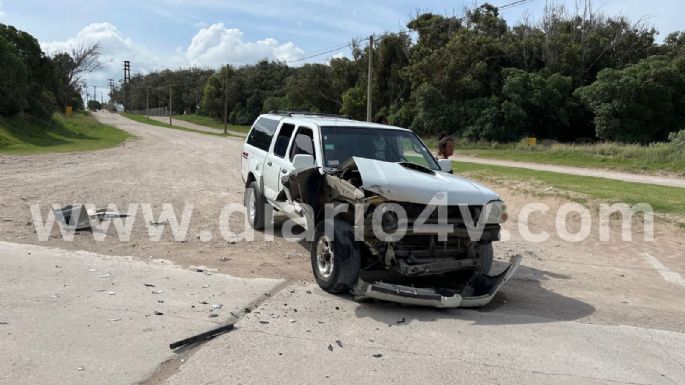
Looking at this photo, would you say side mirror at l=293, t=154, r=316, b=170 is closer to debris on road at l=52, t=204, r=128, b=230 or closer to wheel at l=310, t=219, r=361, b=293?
wheel at l=310, t=219, r=361, b=293

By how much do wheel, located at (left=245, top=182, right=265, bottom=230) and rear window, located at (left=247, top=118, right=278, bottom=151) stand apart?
28.0 inches

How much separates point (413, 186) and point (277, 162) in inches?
129

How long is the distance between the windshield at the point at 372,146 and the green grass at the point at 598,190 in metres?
6.66

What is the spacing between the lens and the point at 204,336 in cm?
467

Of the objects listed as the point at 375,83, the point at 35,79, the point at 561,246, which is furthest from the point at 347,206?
the point at 375,83

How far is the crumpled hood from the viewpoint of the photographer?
218 inches

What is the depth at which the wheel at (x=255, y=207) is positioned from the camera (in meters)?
9.12

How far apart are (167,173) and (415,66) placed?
3491cm

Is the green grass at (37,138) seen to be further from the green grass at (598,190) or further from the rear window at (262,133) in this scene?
the green grass at (598,190)

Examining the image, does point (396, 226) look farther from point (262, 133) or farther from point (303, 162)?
point (262, 133)

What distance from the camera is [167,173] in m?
17.1

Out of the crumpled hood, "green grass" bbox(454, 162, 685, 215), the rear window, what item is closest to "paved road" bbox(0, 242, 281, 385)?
the crumpled hood

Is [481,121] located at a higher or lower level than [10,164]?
higher

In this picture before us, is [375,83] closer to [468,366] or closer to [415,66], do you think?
[415,66]
